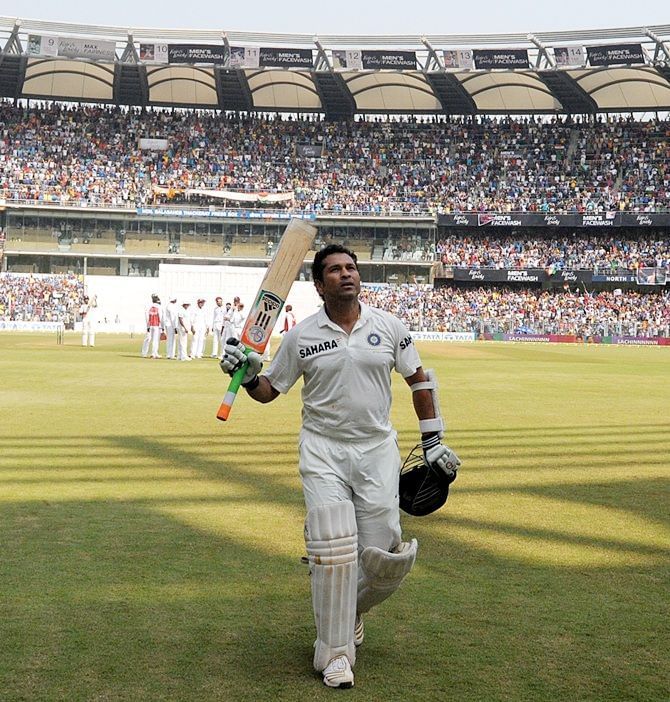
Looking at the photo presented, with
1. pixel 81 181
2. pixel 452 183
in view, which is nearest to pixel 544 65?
pixel 452 183

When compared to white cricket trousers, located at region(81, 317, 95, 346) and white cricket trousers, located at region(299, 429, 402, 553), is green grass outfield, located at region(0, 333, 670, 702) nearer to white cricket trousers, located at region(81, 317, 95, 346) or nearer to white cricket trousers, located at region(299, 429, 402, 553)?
white cricket trousers, located at region(299, 429, 402, 553)

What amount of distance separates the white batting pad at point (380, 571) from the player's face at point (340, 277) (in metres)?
1.30

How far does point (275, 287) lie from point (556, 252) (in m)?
63.8

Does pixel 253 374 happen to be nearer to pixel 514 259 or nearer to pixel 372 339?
pixel 372 339

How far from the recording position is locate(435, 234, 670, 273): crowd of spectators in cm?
6575

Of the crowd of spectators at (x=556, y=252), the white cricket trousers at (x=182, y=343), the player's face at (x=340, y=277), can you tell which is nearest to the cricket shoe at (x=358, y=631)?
the player's face at (x=340, y=277)

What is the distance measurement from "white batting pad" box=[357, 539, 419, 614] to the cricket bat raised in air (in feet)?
4.02

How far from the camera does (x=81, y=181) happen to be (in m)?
68.8

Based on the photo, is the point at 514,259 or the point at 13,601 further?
the point at 514,259

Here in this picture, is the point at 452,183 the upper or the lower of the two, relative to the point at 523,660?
upper

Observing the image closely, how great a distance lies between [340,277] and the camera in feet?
16.9

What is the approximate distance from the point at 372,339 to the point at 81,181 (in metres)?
67.0

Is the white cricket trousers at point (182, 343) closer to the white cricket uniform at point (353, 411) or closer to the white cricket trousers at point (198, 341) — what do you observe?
the white cricket trousers at point (198, 341)

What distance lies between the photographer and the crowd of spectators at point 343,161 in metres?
68.3
